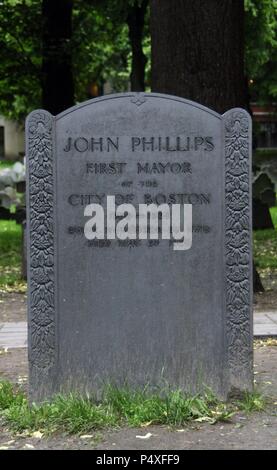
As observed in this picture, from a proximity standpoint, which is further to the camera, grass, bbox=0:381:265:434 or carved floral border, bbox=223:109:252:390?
carved floral border, bbox=223:109:252:390

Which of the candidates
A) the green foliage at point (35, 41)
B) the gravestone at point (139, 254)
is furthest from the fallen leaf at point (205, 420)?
the green foliage at point (35, 41)

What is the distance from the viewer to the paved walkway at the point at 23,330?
862 cm

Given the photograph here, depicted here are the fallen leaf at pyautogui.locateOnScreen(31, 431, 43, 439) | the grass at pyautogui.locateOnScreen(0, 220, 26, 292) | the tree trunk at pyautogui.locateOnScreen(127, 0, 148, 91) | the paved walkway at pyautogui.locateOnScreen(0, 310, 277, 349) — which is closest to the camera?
the fallen leaf at pyautogui.locateOnScreen(31, 431, 43, 439)

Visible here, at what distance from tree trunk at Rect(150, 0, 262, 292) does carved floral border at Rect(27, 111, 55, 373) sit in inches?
170

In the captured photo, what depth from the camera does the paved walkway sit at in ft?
28.3

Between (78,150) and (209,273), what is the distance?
130 centimetres

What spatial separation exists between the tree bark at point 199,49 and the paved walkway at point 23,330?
264 cm

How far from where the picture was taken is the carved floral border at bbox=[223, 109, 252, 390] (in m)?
5.79

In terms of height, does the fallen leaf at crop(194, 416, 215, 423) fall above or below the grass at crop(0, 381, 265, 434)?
below

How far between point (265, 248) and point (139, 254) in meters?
11.5

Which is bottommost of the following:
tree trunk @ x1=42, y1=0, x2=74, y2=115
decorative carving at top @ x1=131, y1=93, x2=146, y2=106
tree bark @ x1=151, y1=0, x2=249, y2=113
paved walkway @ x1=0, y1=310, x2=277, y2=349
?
paved walkway @ x1=0, y1=310, x2=277, y2=349

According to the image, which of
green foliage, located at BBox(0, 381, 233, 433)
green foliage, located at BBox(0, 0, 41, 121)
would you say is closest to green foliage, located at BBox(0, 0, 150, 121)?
green foliage, located at BBox(0, 0, 41, 121)

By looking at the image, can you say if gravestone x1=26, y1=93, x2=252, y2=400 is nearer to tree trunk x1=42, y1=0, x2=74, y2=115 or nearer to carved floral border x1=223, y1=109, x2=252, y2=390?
carved floral border x1=223, y1=109, x2=252, y2=390

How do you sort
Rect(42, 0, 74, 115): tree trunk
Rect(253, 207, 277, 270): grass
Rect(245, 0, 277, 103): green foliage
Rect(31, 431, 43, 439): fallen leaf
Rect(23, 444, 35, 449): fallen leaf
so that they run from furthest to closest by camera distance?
1. Rect(245, 0, 277, 103): green foliage
2. Rect(42, 0, 74, 115): tree trunk
3. Rect(253, 207, 277, 270): grass
4. Rect(31, 431, 43, 439): fallen leaf
5. Rect(23, 444, 35, 449): fallen leaf
